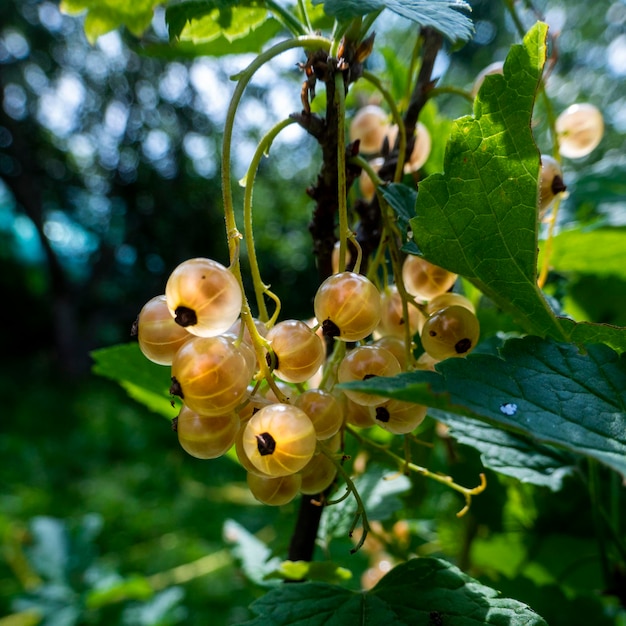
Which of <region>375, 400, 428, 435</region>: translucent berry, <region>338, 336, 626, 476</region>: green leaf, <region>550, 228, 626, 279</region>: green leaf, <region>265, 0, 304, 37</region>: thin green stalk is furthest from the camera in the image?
<region>550, 228, 626, 279</region>: green leaf

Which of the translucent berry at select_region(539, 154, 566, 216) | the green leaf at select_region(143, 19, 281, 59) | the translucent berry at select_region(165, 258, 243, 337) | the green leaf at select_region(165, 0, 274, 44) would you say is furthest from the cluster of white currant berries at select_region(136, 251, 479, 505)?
the green leaf at select_region(143, 19, 281, 59)

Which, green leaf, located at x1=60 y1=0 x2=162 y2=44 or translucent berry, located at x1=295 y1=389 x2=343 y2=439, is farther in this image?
green leaf, located at x1=60 y1=0 x2=162 y2=44

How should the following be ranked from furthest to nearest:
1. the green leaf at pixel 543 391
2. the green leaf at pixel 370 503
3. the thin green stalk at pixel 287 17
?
the green leaf at pixel 370 503 → the thin green stalk at pixel 287 17 → the green leaf at pixel 543 391

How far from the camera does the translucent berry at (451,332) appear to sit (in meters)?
0.39

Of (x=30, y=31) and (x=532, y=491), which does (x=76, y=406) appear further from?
(x=30, y=31)

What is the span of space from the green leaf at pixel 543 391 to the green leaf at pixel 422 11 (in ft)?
0.67

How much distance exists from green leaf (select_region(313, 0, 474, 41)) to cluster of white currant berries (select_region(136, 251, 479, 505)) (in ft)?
0.54

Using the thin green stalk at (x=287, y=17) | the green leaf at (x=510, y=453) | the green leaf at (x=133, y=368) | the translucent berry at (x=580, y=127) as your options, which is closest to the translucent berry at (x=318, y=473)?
the green leaf at (x=510, y=453)

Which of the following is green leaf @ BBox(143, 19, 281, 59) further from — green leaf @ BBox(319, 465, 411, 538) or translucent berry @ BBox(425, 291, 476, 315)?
green leaf @ BBox(319, 465, 411, 538)

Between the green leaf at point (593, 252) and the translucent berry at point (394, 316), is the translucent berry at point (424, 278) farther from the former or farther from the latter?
the green leaf at point (593, 252)

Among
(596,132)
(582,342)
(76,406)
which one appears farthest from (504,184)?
(76,406)

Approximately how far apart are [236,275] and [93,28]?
1.32 feet

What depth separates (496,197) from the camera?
0.37 metres

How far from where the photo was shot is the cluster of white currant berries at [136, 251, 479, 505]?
33 centimetres
